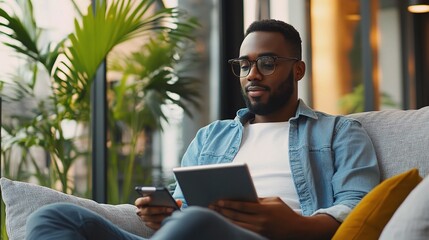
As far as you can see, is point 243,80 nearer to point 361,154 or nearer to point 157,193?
point 361,154

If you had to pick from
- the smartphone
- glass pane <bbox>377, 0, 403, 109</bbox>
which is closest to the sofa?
the smartphone

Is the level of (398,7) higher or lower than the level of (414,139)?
higher

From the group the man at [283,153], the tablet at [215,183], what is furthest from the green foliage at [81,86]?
the tablet at [215,183]

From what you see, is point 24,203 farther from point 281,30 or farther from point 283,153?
point 281,30

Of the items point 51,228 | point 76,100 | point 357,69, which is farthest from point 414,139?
point 357,69

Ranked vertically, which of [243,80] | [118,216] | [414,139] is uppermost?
[243,80]

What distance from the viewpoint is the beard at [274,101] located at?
9.43 ft

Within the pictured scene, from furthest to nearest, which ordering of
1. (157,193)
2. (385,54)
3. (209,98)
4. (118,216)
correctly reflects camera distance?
(385,54) < (209,98) < (118,216) < (157,193)

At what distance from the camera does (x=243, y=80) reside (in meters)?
2.89

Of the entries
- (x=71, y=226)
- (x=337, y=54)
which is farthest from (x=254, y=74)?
(x=337, y=54)

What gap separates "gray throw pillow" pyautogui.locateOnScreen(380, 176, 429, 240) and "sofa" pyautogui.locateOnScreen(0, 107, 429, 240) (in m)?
0.24

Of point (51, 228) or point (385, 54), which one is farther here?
point (385, 54)

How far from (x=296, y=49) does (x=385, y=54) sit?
3461mm

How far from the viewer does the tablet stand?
2.18 metres
